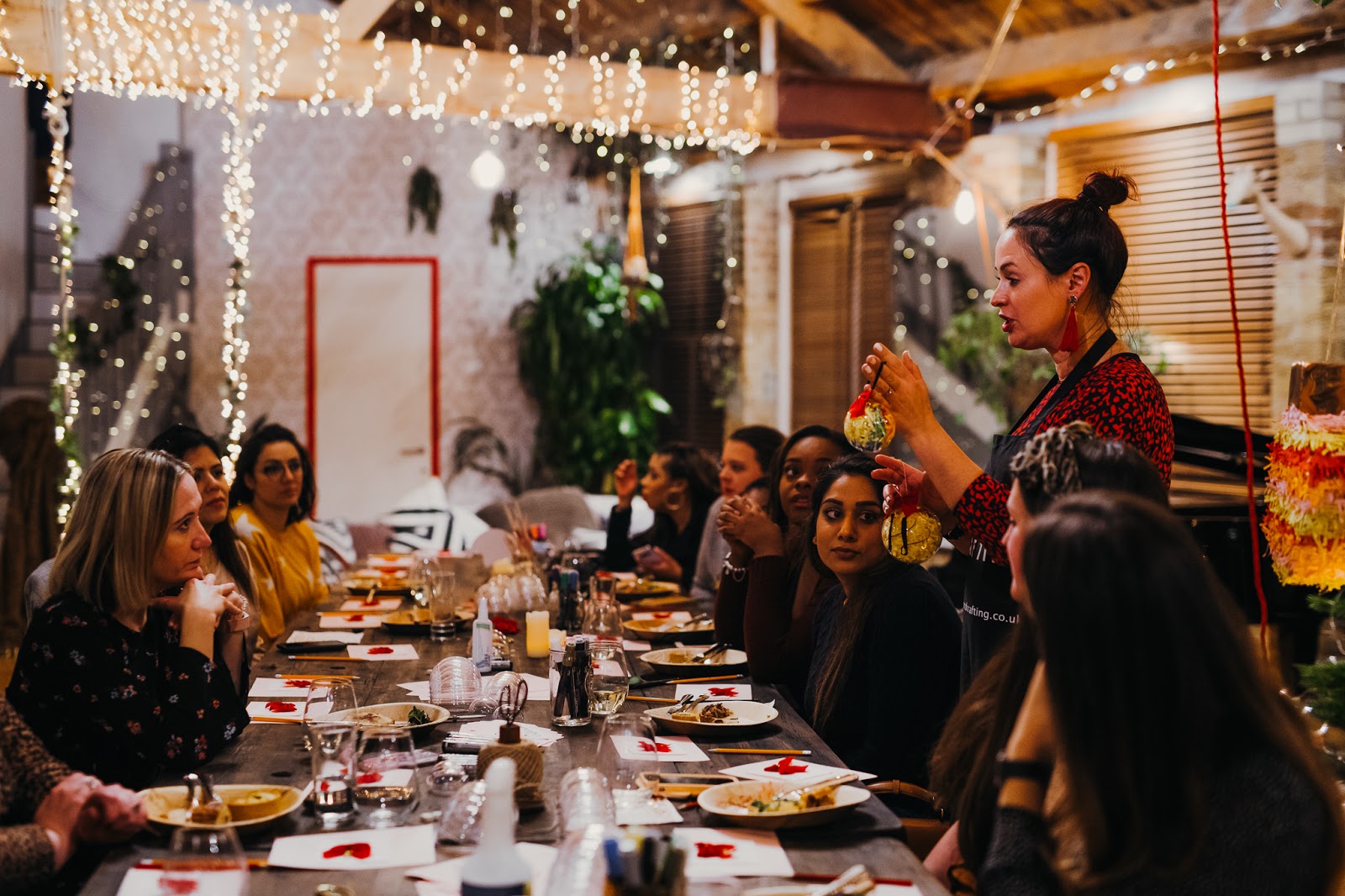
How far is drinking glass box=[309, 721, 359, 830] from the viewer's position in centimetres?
189

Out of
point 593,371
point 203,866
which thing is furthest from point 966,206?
point 203,866

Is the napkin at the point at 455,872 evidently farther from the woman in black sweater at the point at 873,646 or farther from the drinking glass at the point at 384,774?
the woman in black sweater at the point at 873,646

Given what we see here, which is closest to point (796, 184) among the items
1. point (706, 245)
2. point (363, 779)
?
point (706, 245)

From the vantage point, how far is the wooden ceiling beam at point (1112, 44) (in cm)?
555

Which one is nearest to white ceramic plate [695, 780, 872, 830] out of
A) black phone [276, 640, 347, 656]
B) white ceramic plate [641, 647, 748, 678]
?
white ceramic plate [641, 647, 748, 678]

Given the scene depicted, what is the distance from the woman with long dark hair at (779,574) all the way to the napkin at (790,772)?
87 cm

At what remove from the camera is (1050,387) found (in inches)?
107

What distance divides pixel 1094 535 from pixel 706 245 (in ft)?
24.1

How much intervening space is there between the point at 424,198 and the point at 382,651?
19.3ft

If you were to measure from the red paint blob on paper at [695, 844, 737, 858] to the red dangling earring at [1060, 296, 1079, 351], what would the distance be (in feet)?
4.43

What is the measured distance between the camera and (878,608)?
267cm

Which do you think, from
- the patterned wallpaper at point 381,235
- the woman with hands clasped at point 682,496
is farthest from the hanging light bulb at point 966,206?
the patterned wallpaper at point 381,235

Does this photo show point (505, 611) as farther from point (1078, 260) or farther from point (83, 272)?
point (83, 272)

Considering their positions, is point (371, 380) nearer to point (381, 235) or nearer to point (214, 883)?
point (381, 235)
